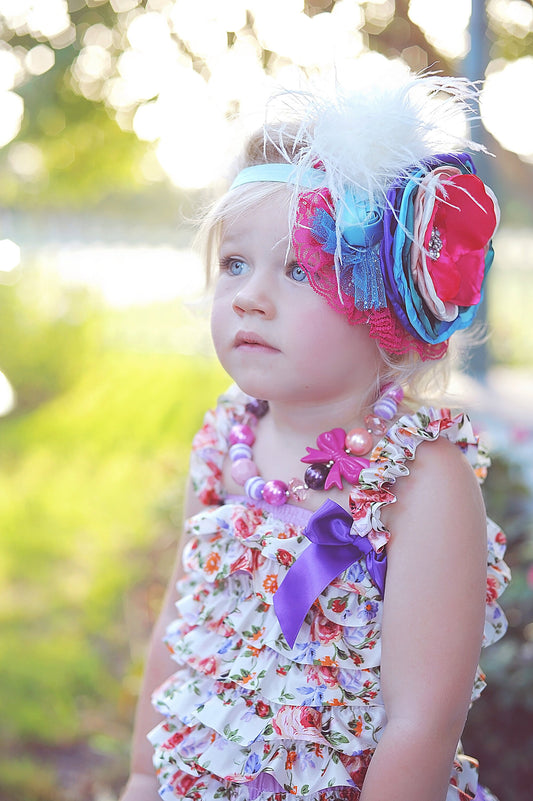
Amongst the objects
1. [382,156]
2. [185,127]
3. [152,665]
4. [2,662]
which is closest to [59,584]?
[2,662]

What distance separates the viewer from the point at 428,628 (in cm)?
105

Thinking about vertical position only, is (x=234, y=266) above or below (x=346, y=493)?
above

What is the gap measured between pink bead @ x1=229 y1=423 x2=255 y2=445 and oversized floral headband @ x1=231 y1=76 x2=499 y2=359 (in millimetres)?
302

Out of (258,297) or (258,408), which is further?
(258,408)

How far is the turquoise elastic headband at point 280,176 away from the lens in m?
1.13

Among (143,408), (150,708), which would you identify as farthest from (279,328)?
(143,408)

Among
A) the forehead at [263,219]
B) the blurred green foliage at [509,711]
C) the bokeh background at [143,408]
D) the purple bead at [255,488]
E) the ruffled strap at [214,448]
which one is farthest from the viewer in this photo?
the bokeh background at [143,408]

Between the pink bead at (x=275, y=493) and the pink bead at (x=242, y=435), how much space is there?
0.13 m

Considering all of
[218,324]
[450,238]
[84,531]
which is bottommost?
[84,531]

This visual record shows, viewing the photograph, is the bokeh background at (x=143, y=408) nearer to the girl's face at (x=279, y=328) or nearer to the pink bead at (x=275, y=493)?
the girl's face at (x=279, y=328)

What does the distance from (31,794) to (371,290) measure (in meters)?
2.03

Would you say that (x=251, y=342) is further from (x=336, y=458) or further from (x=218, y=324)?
(x=336, y=458)

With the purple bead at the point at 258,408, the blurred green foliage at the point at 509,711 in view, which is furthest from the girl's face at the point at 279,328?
the blurred green foliage at the point at 509,711

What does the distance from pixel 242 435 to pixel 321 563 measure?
293 mm
